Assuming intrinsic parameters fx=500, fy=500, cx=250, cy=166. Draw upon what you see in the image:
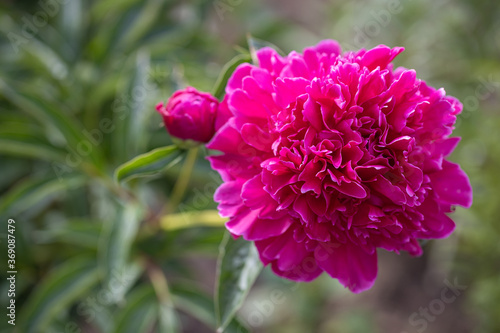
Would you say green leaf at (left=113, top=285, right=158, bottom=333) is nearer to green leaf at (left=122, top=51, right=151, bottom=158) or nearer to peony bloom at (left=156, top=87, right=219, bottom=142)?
green leaf at (left=122, top=51, right=151, bottom=158)

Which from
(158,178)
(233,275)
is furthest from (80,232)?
(233,275)

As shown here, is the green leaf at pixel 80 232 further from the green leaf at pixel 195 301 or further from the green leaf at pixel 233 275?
the green leaf at pixel 233 275

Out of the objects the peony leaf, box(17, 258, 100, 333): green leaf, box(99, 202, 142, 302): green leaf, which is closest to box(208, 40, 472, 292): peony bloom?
the peony leaf

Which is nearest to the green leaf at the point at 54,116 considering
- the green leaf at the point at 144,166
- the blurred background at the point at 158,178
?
the blurred background at the point at 158,178

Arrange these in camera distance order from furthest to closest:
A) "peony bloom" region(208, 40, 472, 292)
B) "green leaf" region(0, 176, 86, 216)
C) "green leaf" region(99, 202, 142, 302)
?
1. "green leaf" region(0, 176, 86, 216)
2. "green leaf" region(99, 202, 142, 302)
3. "peony bloom" region(208, 40, 472, 292)

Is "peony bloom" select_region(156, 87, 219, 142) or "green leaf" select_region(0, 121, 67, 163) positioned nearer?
"peony bloom" select_region(156, 87, 219, 142)

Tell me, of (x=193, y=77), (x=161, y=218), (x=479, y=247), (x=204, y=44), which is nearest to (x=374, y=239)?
(x=161, y=218)
